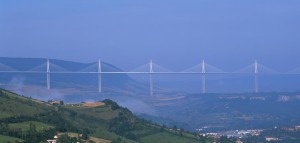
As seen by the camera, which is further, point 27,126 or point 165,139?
point 165,139

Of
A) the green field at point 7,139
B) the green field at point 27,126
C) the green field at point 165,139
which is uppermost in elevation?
the green field at point 27,126

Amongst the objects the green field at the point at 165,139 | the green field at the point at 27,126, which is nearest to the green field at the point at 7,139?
the green field at the point at 27,126

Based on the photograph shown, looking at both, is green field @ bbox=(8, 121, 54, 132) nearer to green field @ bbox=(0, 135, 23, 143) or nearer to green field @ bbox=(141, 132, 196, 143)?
green field @ bbox=(0, 135, 23, 143)

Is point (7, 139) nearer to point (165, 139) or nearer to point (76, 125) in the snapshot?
point (76, 125)

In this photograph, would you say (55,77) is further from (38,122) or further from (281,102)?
(38,122)

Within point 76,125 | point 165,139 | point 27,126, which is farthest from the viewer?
point 165,139

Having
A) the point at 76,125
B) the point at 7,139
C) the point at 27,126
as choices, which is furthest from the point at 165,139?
the point at 7,139

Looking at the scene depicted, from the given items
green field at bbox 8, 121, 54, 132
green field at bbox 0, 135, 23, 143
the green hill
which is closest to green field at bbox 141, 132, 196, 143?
the green hill

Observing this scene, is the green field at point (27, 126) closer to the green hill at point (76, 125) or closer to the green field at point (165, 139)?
the green hill at point (76, 125)
